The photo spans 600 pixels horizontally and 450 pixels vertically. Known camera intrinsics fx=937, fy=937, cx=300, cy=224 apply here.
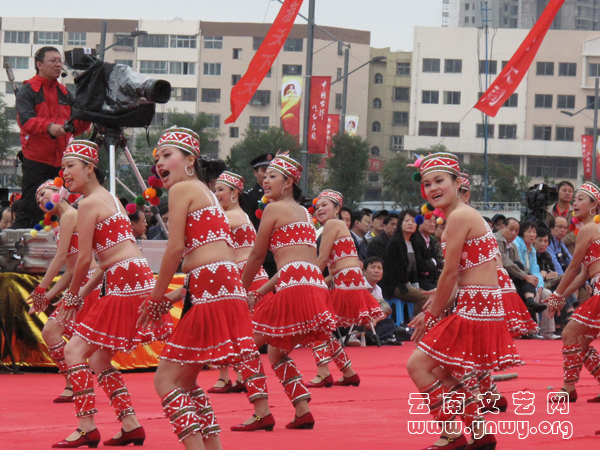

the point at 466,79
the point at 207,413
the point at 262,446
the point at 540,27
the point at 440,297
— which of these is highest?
the point at 466,79

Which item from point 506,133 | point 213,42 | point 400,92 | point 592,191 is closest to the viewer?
point 592,191

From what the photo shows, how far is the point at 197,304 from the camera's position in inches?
185

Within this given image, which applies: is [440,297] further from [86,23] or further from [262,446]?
[86,23]

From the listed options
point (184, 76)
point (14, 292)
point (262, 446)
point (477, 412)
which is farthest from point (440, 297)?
point (184, 76)

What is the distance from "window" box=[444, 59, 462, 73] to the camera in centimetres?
6372

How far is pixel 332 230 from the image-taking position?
29.6 feet

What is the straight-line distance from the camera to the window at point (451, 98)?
211ft

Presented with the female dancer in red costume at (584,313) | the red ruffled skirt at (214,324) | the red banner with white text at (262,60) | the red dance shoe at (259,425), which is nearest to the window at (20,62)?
the red banner with white text at (262,60)

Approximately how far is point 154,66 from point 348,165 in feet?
96.4

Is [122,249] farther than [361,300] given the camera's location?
No

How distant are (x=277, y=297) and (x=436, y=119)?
59.6m

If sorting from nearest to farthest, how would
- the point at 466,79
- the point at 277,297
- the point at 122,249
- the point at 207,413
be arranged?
1. the point at 207,413
2. the point at 122,249
3. the point at 277,297
4. the point at 466,79

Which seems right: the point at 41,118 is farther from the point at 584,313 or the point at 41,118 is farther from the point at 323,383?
the point at 584,313

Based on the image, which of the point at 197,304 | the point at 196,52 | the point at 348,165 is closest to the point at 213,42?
the point at 196,52
